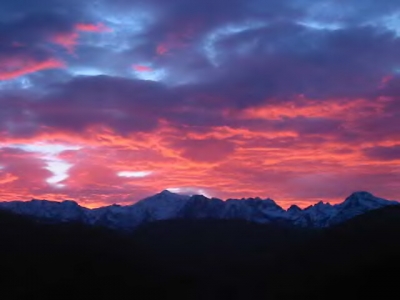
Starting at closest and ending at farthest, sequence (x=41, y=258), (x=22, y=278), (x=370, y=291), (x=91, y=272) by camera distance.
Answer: (x=370, y=291)
(x=22, y=278)
(x=91, y=272)
(x=41, y=258)

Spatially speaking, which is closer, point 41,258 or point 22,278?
point 22,278

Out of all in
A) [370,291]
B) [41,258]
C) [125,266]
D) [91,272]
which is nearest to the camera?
[370,291]

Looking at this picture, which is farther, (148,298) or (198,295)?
(198,295)

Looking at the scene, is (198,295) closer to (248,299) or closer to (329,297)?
(248,299)

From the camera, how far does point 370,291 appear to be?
143500 mm

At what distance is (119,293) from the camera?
532ft

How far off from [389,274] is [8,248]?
4554 inches

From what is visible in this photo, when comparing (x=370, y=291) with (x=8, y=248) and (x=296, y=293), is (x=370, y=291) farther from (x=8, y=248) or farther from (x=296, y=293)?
(x=8, y=248)

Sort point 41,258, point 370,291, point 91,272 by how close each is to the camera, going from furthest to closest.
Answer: point 41,258 < point 91,272 < point 370,291

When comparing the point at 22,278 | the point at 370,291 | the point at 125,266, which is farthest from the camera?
the point at 125,266

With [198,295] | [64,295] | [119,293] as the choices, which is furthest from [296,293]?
[64,295]

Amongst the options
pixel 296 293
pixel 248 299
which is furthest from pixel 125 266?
pixel 296 293

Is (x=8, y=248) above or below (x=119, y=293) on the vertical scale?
above

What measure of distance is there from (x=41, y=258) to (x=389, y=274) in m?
102
